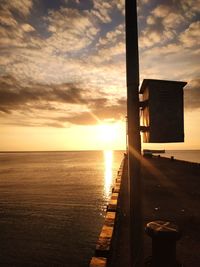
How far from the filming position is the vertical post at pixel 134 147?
2785 millimetres

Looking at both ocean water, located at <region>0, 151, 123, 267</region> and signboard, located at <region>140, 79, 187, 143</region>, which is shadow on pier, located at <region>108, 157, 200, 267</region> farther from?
ocean water, located at <region>0, 151, 123, 267</region>

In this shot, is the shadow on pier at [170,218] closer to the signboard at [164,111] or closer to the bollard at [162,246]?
the bollard at [162,246]

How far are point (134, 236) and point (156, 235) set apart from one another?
1205mm

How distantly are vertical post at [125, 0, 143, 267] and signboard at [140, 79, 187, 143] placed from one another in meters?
0.17

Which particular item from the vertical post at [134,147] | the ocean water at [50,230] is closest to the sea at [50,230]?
the ocean water at [50,230]

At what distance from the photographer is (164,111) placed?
2846mm

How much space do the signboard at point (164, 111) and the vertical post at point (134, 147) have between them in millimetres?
170

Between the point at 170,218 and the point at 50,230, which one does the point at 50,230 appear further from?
the point at 170,218

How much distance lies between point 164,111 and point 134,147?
577 mm

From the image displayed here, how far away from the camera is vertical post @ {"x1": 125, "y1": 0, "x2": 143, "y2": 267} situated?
279 centimetres

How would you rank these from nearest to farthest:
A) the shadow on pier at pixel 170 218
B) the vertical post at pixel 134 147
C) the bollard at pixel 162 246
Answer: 1. the vertical post at pixel 134 147
2. the bollard at pixel 162 246
3. the shadow on pier at pixel 170 218

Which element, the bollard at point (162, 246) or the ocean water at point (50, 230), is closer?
the bollard at point (162, 246)

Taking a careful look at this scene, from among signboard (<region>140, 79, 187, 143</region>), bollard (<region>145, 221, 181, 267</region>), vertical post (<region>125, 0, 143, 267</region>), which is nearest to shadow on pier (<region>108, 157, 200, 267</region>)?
bollard (<region>145, 221, 181, 267</region>)

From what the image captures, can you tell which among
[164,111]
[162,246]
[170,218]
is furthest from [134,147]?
[170,218]
